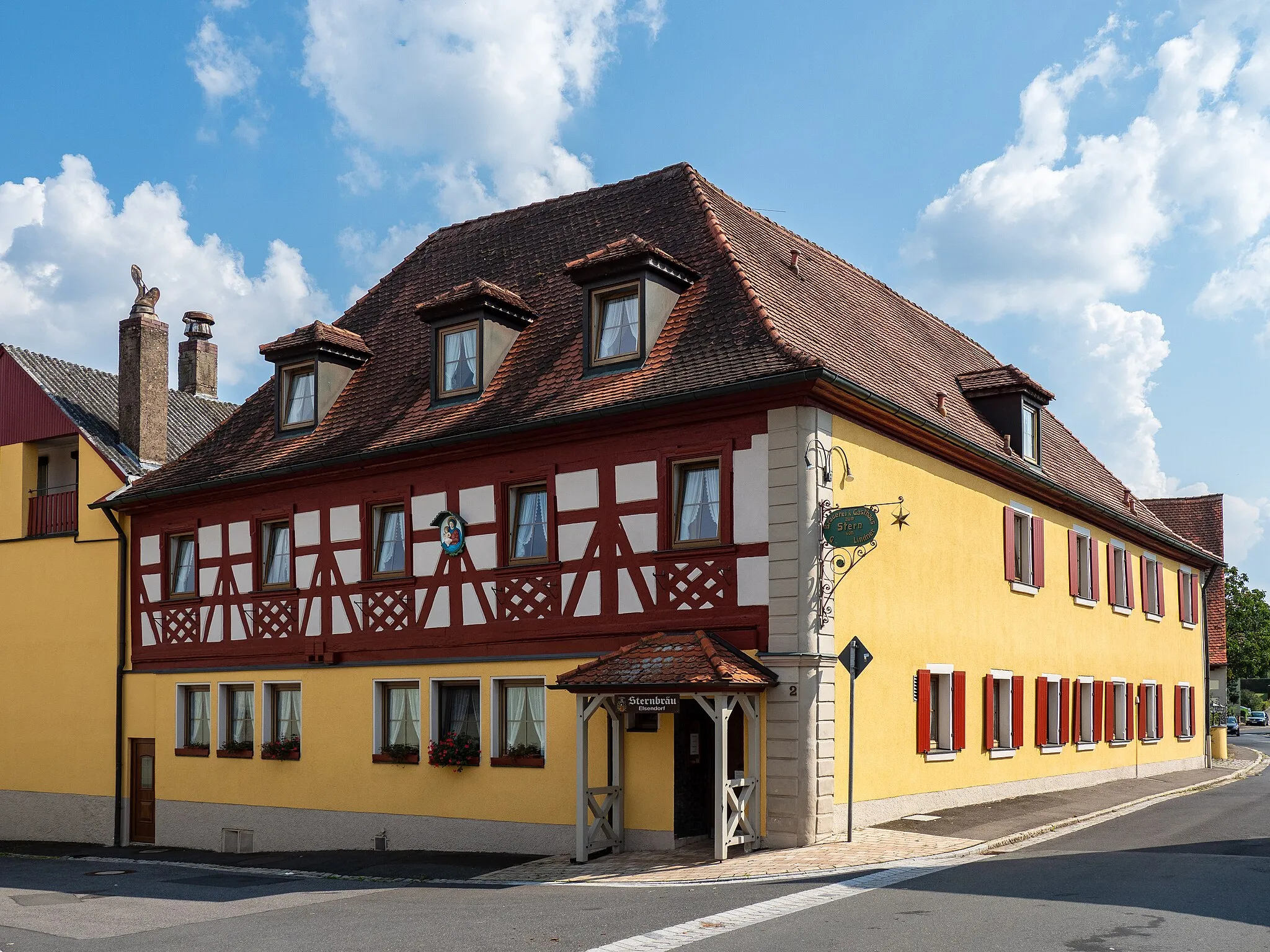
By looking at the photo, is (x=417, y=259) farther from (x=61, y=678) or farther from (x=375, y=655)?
(x=61, y=678)

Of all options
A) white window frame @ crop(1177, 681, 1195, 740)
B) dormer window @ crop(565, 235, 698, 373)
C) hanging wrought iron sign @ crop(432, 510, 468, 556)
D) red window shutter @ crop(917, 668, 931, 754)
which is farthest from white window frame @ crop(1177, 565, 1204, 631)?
hanging wrought iron sign @ crop(432, 510, 468, 556)

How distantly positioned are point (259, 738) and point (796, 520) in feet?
37.9

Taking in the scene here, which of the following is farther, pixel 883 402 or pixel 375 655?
pixel 375 655

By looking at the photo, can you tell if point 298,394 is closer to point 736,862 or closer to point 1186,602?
point 736,862

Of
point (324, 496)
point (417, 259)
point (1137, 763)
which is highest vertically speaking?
point (417, 259)

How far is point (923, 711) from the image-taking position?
2047cm

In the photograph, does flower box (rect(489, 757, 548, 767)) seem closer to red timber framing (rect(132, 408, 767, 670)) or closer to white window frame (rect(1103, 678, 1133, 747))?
red timber framing (rect(132, 408, 767, 670))

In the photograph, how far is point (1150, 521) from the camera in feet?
111

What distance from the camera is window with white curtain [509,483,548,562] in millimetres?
20281

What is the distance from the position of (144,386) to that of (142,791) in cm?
837

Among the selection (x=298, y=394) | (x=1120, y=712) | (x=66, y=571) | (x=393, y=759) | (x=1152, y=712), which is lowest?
(x=1152, y=712)

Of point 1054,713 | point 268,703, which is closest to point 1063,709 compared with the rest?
point 1054,713

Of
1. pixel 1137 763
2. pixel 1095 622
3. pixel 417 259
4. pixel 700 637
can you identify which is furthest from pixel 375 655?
pixel 1137 763

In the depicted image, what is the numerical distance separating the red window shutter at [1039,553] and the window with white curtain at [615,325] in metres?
9.65
